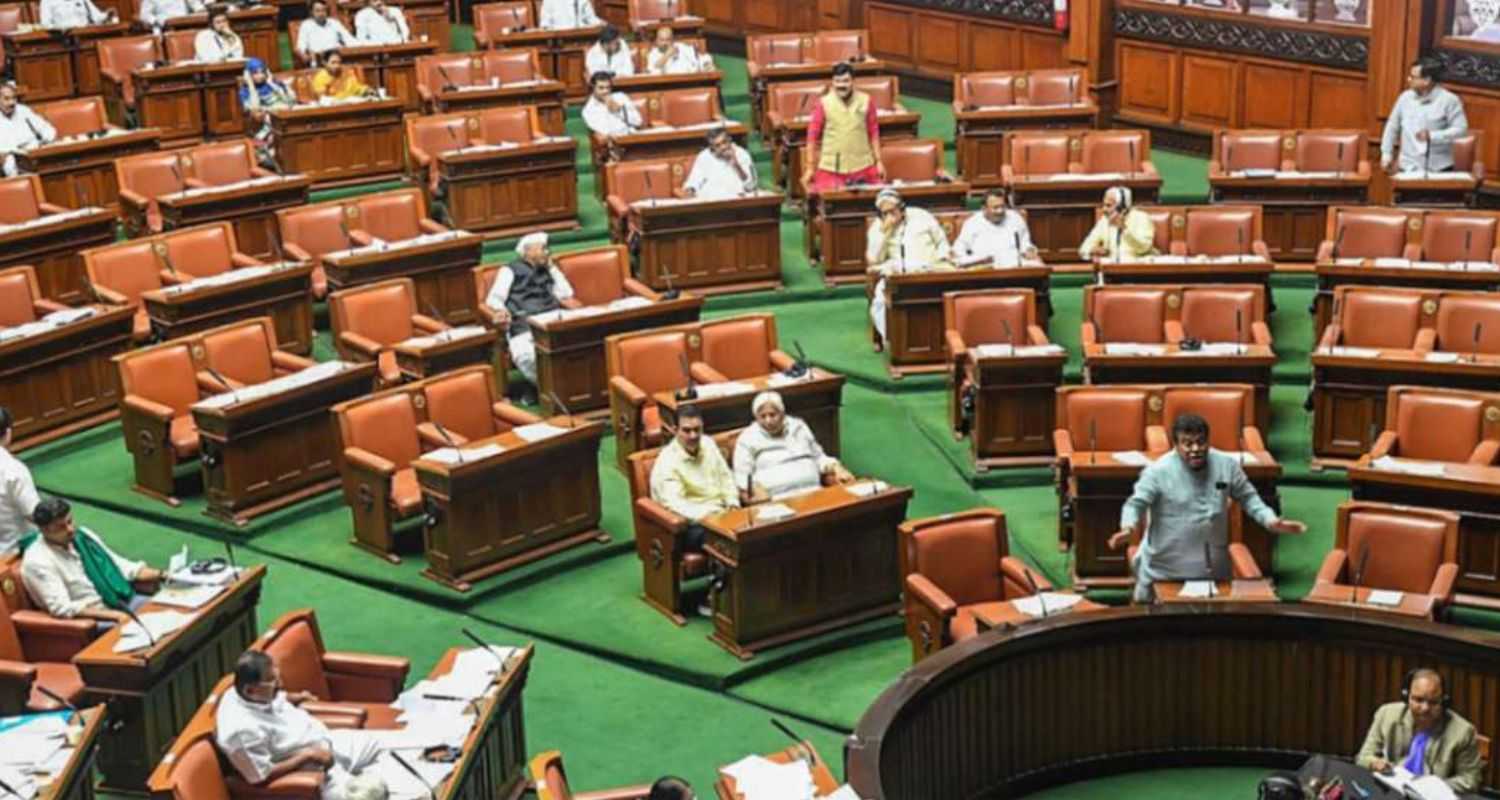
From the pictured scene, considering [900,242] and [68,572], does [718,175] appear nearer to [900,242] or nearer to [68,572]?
[900,242]

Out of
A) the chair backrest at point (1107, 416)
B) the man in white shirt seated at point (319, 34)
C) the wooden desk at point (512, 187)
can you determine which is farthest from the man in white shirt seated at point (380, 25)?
the chair backrest at point (1107, 416)

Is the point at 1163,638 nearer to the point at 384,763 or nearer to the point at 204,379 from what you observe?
the point at 384,763

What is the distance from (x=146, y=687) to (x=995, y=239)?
6.06 metres

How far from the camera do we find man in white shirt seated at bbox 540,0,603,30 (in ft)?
56.0

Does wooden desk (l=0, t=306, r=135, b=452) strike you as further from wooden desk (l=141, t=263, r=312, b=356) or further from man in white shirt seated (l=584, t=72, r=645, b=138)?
man in white shirt seated (l=584, t=72, r=645, b=138)

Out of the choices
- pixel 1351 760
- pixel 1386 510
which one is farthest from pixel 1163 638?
pixel 1386 510

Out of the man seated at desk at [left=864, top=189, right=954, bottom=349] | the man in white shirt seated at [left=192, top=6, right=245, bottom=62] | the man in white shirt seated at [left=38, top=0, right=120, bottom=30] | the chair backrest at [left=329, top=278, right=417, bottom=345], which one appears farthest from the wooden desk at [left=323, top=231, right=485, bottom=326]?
the man in white shirt seated at [left=38, top=0, right=120, bottom=30]

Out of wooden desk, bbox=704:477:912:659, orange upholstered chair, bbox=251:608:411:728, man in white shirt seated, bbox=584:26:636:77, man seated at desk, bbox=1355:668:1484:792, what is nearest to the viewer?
man seated at desk, bbox=1355:668:1484:792

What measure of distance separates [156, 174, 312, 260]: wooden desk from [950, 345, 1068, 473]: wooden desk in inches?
194

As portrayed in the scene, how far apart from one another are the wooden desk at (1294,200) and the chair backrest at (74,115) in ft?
25.1

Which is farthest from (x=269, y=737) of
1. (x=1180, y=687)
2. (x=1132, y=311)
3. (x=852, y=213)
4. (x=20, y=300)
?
(x=852, y=213)

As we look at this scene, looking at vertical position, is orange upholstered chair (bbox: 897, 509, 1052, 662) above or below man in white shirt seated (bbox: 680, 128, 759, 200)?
below

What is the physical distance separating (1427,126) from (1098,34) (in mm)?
3608

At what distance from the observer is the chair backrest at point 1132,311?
1091 centimetres
